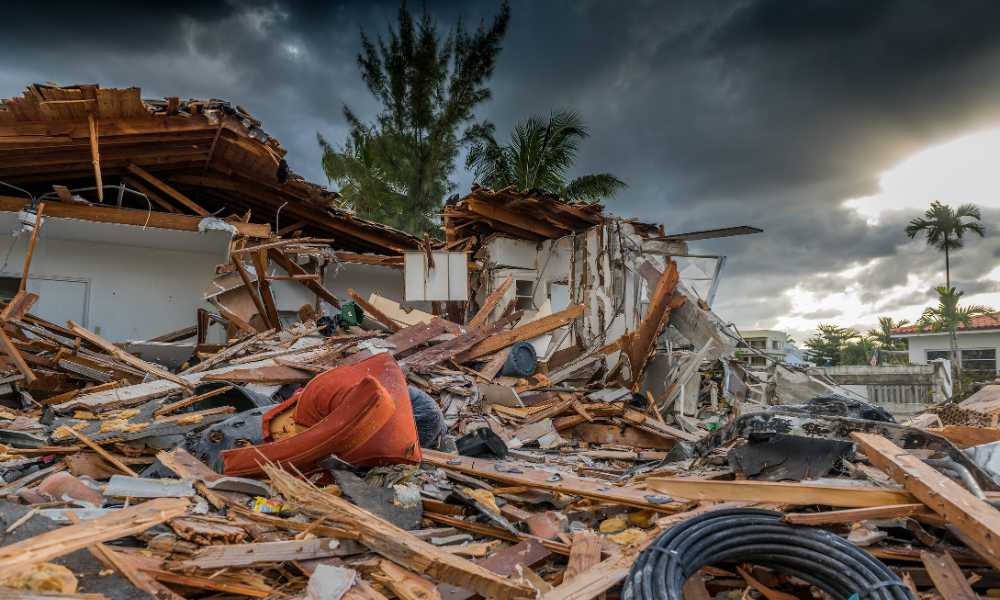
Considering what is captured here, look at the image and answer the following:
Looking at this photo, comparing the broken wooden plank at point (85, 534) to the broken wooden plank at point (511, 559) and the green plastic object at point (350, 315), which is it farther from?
the green plastic object at point (350, 315)

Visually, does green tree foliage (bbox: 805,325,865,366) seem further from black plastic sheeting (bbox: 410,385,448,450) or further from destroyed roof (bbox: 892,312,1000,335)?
black plastic sheeting (bbox: 410,385,448,450)

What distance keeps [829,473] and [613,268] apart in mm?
8750

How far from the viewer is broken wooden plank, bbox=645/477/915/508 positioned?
126 inches

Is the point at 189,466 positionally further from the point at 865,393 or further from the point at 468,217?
the point at 865,393

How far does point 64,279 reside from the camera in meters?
10.2

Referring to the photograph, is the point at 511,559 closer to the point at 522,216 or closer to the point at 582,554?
the point at 582,554

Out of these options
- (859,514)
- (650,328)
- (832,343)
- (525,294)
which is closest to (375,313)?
(650,328)

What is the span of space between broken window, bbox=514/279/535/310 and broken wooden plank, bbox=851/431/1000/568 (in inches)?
403

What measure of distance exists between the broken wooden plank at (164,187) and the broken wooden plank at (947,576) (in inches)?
431

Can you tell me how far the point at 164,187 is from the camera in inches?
386

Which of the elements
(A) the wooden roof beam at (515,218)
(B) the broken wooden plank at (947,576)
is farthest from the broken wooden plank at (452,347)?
(B) the broken wooden plank at (947,576)

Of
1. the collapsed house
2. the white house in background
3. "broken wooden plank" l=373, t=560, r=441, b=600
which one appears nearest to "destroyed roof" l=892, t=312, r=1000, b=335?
the white house in background

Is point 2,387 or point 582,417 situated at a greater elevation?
point 2,387

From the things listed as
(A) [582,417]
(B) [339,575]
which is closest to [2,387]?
(B) [339,575]
